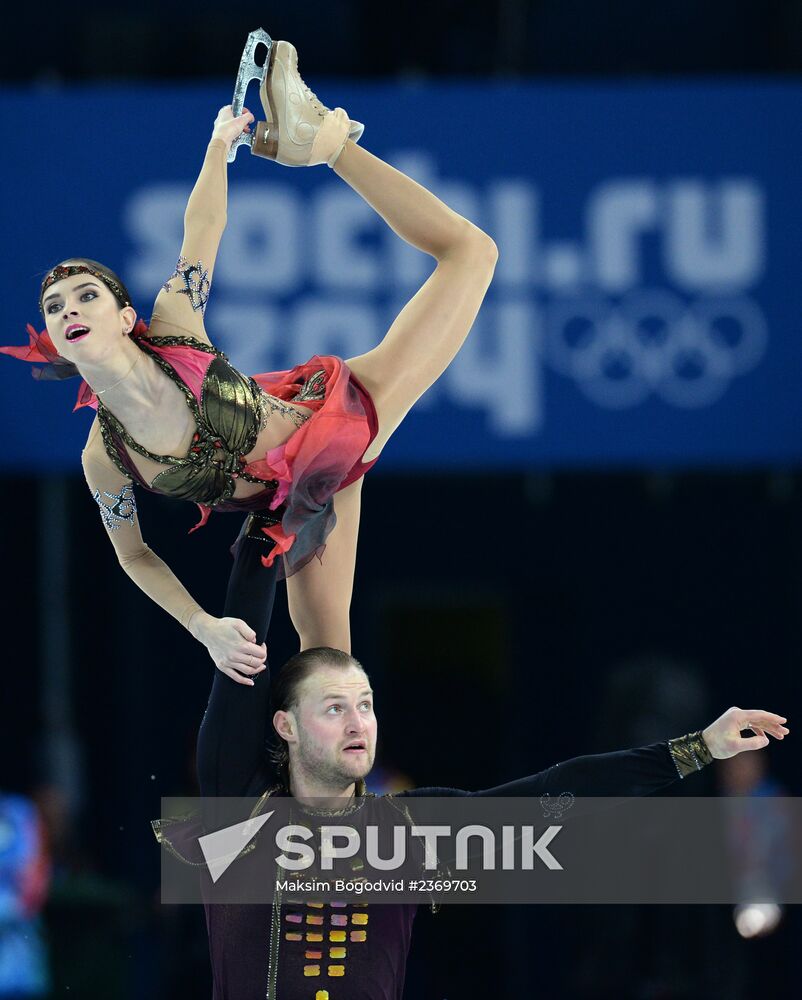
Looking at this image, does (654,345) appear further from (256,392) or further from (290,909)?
(290,909)

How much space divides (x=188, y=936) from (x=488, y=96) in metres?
3.72

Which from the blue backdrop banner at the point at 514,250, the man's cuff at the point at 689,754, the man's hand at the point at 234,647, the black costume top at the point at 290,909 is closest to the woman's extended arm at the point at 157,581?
the man's hand at the point at 234,647

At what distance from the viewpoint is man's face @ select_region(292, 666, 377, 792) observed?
12.4 ft

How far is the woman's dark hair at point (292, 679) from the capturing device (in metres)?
3.84

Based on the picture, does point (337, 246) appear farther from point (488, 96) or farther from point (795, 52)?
point (795, 52)

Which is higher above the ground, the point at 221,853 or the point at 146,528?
the point at 146,528

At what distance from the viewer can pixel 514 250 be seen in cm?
721

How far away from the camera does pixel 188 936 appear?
22.9 ft

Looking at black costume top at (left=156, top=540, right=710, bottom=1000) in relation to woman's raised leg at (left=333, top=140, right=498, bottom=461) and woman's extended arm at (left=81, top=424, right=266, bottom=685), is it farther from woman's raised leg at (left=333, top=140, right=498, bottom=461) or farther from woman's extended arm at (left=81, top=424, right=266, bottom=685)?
woman's raised leg at (left=333, top=140, right=498, bottom=461)

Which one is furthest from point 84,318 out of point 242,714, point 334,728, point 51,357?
point 334,728

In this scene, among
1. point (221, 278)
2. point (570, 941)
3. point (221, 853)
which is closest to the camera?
point (221, 853)

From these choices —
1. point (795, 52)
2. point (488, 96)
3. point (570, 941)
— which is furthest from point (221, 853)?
point (795, 52)

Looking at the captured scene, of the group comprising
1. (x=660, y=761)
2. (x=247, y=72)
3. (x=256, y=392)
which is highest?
(x=247, y=72)

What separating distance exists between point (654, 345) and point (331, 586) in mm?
3565
